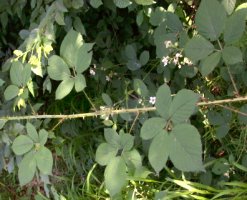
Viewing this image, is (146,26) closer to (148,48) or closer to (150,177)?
(148,48)

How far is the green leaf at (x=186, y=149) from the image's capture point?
72cm

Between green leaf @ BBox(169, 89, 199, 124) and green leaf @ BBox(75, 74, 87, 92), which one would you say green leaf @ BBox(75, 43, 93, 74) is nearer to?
green leaf @ BBox(75, 74, 87, 92)

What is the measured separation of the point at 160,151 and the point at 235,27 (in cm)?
Result: 31

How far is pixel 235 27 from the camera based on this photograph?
32.8 inches

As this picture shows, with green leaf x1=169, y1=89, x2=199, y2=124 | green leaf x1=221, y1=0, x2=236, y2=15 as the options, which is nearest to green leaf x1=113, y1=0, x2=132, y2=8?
green leaf x1=221, y1=0, x2=236, y2=15

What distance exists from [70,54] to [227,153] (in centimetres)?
91

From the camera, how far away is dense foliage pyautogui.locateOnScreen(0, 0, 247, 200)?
826 mm

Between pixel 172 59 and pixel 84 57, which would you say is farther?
pixel 172 59

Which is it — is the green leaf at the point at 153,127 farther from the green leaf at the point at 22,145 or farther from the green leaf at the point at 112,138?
the green leaf at the point at 22,145

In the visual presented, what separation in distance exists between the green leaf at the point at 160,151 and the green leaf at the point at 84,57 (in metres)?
0.25

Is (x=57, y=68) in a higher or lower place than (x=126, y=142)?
higher

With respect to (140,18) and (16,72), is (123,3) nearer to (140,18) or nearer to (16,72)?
(140,18)

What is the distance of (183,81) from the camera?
1.55 meters

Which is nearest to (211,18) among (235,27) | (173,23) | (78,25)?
(235,27)
